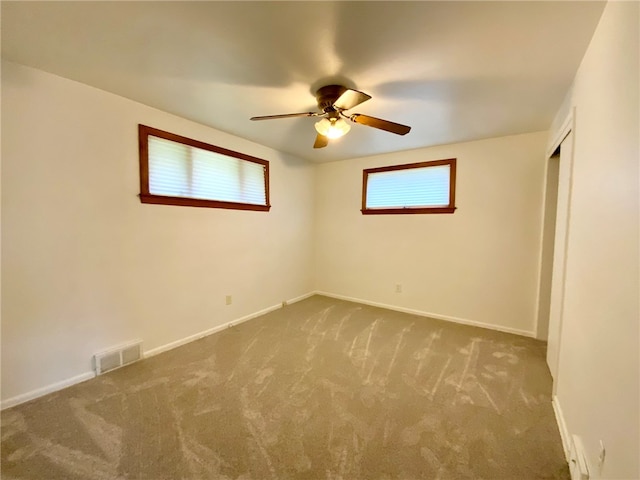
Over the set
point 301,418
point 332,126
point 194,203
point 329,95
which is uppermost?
point 329,95

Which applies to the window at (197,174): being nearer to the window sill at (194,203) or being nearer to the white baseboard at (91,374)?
the window sill at (194,203)

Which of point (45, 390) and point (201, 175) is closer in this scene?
point (45, 390)

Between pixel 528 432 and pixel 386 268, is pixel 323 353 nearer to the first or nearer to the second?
pixel 528 432

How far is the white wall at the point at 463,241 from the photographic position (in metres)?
3.01

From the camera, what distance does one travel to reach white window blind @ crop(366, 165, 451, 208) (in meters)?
3.50

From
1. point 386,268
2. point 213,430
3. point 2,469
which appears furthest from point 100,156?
point 386,268

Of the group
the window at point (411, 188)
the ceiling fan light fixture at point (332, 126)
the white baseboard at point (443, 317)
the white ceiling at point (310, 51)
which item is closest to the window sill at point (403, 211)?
the window at point (411, 188)

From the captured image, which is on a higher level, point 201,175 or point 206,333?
point 201,175

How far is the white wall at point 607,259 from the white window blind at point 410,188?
182 cm

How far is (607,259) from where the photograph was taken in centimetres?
114

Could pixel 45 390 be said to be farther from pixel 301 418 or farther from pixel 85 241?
pixel 301 418

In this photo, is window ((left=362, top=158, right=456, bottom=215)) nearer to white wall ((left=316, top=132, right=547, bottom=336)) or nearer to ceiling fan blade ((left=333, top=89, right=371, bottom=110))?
white wall ((left=316, top=132, right=547, bottom=336))

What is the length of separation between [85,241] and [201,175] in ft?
3.97

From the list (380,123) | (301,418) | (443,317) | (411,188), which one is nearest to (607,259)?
(380,123)
